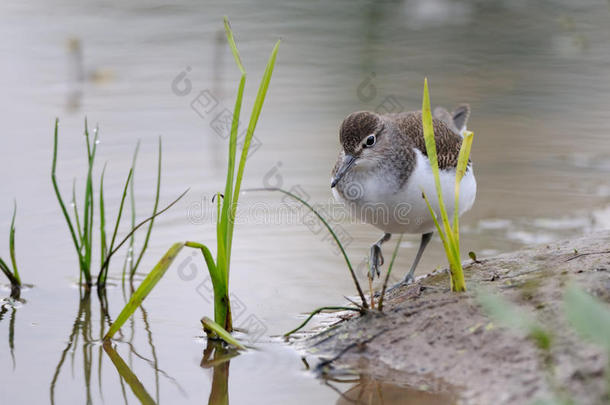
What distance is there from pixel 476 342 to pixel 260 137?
16.4ft

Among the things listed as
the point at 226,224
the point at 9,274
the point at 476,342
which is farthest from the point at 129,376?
the point at 476,342

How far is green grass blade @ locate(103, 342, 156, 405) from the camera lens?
389 centimetres

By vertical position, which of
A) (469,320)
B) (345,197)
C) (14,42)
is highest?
(14,42)

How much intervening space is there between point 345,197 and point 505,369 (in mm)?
1767

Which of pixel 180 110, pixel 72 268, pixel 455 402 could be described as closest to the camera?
pixel 455 402

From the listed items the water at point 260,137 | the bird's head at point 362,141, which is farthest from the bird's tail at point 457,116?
the bird's head at point 362,141

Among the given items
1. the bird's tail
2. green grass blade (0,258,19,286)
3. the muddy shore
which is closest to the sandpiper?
the muddy shore

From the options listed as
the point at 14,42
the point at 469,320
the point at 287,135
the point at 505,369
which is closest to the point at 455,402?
the point at 505,369

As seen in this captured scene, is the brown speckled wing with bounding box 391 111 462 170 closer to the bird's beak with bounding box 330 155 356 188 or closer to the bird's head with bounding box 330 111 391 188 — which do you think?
the bird's head with bounding box 330 111 391 188

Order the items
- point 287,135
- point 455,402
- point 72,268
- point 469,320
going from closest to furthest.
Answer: point 455,402, point 469,320, point 72,268, point 287,135

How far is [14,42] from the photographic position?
11.2 meters

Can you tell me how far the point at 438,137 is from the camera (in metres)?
5.48

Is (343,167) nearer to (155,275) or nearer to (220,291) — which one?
(220,291)

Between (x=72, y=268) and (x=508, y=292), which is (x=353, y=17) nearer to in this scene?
(x=72, y=268)
